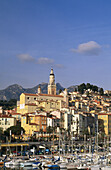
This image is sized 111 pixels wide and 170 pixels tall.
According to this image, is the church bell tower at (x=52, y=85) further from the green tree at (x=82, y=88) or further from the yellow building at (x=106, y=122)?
the green tree at (x=82, y=88)

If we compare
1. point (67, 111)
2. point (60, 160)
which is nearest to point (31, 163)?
point (60, 160)

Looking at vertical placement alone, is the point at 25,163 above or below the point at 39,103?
below

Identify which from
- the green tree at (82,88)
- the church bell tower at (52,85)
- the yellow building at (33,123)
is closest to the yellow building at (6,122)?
the yellow building at (33,123)

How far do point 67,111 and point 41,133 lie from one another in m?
17.6

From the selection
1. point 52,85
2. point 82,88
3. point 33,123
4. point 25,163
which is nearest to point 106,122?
point 33,123

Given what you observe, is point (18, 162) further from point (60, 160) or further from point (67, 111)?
point (67, 111)

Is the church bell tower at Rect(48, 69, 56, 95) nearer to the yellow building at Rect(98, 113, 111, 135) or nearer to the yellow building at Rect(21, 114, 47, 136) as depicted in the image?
the yellow building at Rect(98, 113, 111, 135)

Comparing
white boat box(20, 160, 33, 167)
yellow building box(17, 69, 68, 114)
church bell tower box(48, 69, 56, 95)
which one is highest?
church bell tower box(48, 69, 56, 95)

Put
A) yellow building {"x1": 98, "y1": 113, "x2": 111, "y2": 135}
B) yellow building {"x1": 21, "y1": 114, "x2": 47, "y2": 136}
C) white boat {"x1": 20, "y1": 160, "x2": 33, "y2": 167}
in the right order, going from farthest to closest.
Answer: yellow building {"x1": 98, "y1": 113, "x2": 111, "y2": 135} < yellow building {"x1": 21, "y1": 114, "x2": 47, "y2": 136} < white boat {"x1": 20, "y1": 160, "x2": 33, "y2": 167}

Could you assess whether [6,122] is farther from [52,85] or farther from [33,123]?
[52,85]

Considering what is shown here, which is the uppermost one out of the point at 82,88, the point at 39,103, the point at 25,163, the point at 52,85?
the point at 82,88

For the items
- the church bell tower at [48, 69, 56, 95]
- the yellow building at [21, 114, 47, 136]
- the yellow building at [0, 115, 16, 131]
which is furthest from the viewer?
the church bell tower at [48, 69, 56, 95]

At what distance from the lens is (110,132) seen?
119500 millimetres

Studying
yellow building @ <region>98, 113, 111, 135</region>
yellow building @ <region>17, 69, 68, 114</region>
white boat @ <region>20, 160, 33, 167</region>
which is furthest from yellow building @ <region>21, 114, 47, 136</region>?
white boat @ <region>20, 160, 33, 167</region>
